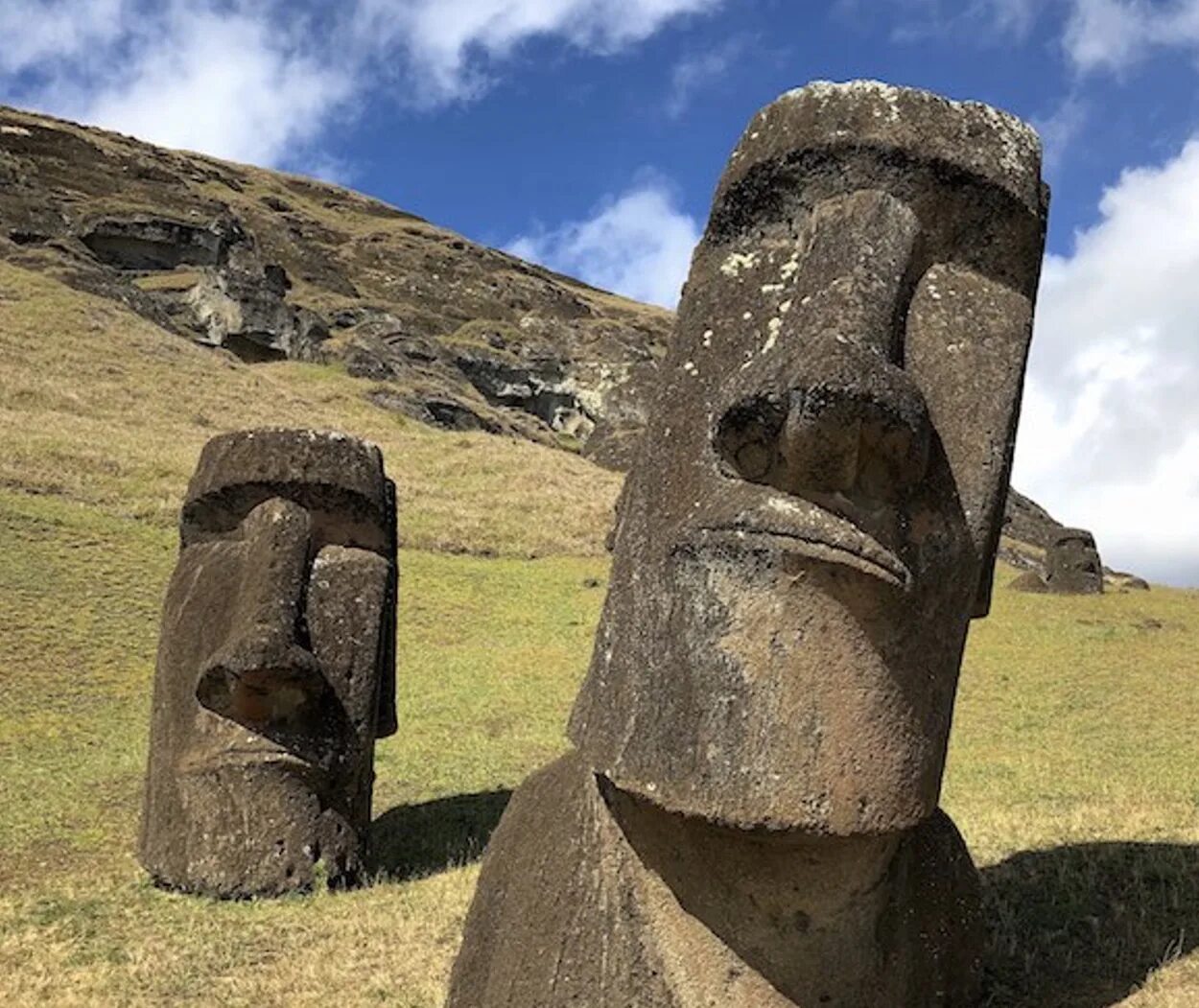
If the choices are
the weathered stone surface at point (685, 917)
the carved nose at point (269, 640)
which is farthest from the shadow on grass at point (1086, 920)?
the carved nose at point (269, 640)

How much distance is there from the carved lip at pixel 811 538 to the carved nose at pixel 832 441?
9 cm

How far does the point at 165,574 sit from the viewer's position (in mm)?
18594

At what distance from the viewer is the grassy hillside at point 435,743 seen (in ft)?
19.3

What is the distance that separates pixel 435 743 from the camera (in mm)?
12758

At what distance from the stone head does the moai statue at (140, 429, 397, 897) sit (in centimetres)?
402

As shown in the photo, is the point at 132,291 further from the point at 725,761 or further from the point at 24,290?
the point at 725,761

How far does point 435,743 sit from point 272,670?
5.52 m

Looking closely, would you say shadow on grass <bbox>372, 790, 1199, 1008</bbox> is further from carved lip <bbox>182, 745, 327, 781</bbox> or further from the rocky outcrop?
the rocky outcrop

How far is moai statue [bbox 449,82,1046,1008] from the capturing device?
347 centimetres

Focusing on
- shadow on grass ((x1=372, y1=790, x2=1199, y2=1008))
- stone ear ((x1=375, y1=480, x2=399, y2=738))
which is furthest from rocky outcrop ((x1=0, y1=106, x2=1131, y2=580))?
shadow on grass ((x1=372, y1=790, x2=1199, y2=1008))

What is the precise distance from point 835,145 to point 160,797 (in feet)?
18.9

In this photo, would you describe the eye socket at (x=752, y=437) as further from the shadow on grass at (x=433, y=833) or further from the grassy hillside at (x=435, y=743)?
the shadow on grass at (x=433, y=833)

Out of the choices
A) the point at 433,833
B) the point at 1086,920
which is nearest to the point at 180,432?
the point at 433,833

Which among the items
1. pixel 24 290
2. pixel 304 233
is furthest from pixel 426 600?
pixel 304 233
